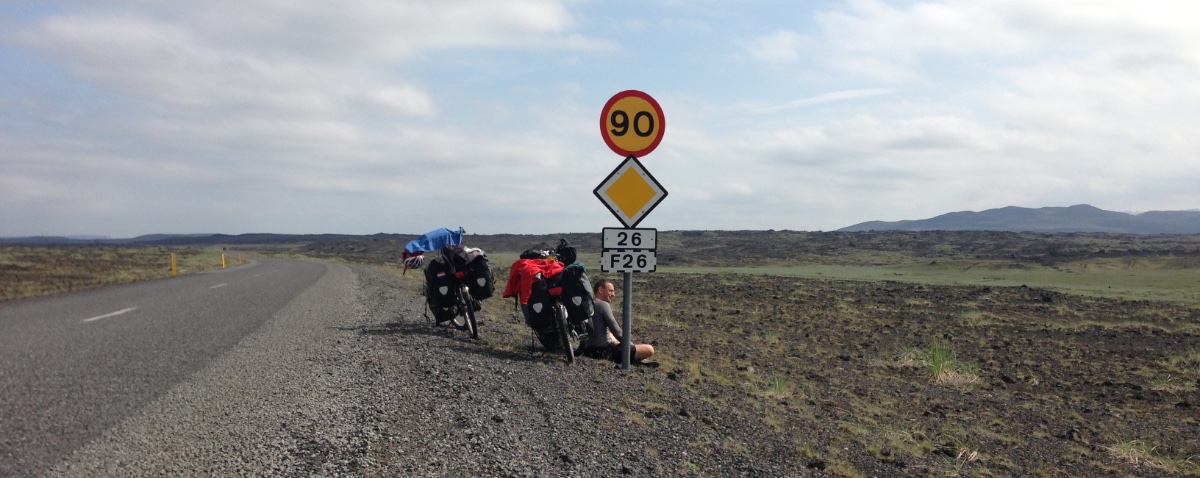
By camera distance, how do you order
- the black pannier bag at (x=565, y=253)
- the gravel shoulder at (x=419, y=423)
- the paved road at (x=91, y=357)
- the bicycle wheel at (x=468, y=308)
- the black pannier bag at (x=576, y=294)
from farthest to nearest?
the bicycle wheel at (x=468, y=308)
the black pannier bag at (x=565, y=253)
the black pannier bag at (x=576, y=294)
the paved road at (x=91, y=357)
the gravel shoulder at (x=419, y=423)

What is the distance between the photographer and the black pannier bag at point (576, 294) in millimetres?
10227

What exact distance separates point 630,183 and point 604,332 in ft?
8.10

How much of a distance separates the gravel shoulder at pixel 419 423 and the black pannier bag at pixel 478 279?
6.39 feet

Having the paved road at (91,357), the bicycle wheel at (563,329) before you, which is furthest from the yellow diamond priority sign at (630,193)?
the paved road at (91,357)

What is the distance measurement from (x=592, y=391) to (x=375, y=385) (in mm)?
2190

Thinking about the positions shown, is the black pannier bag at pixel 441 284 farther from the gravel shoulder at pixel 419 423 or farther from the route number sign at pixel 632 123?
the route number sign at pixel 632 123

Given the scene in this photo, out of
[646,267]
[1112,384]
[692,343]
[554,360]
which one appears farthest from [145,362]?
[1112,384]

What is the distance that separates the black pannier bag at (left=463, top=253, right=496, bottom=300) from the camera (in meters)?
12.2

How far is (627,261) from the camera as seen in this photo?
9133mm

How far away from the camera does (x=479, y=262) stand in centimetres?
1239

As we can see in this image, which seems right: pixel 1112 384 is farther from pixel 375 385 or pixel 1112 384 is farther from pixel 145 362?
pixel 145 362

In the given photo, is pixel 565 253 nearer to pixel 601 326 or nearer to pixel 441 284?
pixel 601 326

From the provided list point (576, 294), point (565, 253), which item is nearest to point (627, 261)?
point (576, 294)

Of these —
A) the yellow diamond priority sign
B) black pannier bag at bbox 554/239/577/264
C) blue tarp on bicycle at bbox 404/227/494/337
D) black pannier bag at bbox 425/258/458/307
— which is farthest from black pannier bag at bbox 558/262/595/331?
black pannier bag at bbox 425/258/458/307
